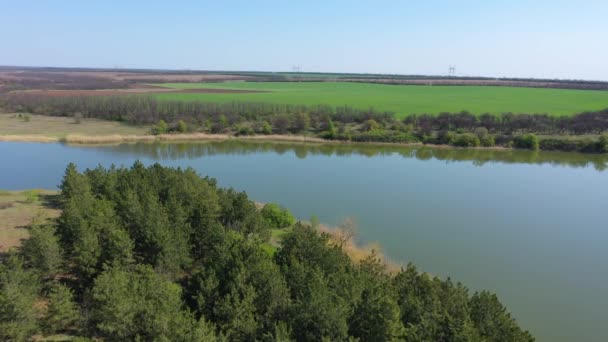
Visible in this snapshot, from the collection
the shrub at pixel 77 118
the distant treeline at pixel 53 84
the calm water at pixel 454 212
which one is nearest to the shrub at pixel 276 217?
the calm water at pixel 454 212

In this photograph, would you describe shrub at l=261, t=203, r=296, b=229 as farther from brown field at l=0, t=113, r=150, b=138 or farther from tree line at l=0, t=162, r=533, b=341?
brown field at l=0, t=113, r=150, b=138

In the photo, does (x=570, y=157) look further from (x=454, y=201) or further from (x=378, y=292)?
(x=378, y=292)

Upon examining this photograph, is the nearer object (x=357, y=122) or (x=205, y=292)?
(x=205, y=292)

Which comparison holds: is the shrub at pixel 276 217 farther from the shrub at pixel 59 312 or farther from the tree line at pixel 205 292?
the shrub at pixel 59 312

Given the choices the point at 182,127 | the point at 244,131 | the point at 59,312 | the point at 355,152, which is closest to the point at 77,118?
the point at 182,127

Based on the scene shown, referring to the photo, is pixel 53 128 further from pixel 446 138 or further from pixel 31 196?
pixel 446 138

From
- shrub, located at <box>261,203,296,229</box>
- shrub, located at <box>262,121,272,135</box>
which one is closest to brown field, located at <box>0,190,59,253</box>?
shrub, located at <box>261,203,296,229</box>

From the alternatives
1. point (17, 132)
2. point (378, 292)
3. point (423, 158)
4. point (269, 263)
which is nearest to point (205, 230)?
point (269, 263)
